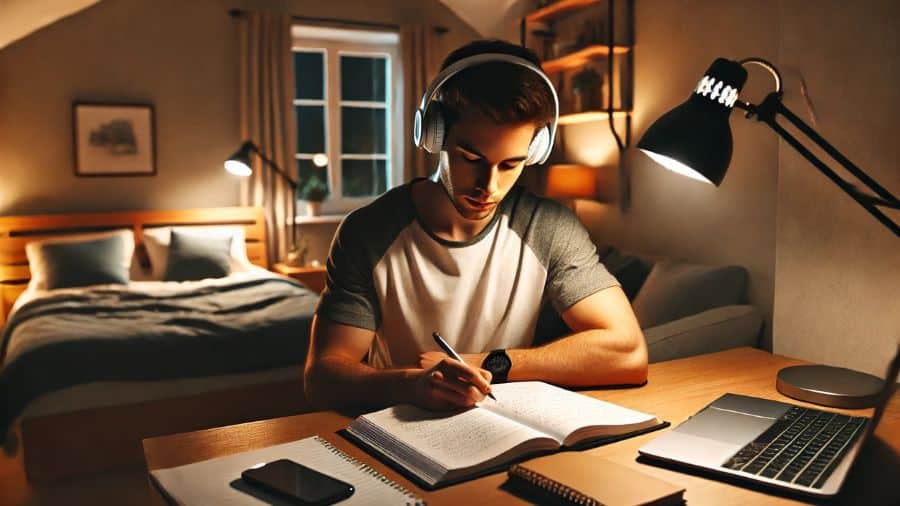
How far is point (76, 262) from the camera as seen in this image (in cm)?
398

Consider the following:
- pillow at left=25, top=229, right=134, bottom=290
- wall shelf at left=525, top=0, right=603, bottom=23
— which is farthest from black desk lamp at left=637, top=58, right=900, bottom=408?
pillow at left=25, top=229, right=134, bottom=290

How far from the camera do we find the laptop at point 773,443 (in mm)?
836

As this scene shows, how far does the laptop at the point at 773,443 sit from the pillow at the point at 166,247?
12.4ft

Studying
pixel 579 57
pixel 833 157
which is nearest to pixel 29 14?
pixel 579 57

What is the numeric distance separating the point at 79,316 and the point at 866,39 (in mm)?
3059

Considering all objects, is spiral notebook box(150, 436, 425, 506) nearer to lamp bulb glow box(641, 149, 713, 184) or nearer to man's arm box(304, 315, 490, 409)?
man's arm box(304, 315, 490, 409)

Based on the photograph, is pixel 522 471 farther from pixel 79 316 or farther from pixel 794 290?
pixel 79 316

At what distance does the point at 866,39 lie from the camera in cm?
147

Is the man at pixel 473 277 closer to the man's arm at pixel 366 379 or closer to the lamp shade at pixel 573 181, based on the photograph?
the man's arm at pixel 366 379

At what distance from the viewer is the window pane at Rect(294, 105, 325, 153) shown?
5.21 m

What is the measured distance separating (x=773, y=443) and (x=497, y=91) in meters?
0.75

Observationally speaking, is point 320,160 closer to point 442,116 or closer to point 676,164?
point 442,116

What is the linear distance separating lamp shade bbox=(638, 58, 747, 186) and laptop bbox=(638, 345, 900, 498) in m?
0.38

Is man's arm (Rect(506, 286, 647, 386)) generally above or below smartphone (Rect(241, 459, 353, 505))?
above
